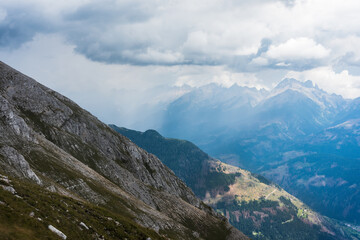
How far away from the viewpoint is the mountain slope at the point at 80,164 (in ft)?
295

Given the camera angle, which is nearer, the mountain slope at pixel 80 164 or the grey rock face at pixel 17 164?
the grey rock face at pixel 17 164

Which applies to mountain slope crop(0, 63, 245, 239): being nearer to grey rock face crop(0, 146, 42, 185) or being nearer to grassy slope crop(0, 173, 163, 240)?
grey rock face crop(0, 146, 42, 185)

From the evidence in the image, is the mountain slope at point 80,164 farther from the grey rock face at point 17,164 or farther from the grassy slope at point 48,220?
the grassy slope at point 48,220

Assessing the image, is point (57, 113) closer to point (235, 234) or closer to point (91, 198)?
point (91, 198)

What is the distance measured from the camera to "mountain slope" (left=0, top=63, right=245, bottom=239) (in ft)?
295

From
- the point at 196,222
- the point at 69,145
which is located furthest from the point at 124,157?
the point at 196,222

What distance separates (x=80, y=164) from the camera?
11975 centimetres

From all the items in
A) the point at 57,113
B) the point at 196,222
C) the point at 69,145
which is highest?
the point at 57,113

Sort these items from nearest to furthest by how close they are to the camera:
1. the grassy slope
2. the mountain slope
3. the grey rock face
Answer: the grassy slope < the grey rock face < the mountain slope

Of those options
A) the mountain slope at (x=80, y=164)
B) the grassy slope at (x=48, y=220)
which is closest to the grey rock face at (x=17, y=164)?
the mountain slope at (x=80, y=164)

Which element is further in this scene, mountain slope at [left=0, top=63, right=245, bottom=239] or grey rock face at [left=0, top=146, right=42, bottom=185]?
mountain slope at [left=0, top=63, right=245, bottom=239]

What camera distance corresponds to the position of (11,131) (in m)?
98.3

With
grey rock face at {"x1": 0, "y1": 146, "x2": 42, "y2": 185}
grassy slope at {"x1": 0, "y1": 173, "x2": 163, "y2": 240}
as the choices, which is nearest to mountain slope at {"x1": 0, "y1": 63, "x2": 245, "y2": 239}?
grey rock face at {"x1": 0, "y1": 146, "x2": 42, "y2": 185}

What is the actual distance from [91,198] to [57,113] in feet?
337
